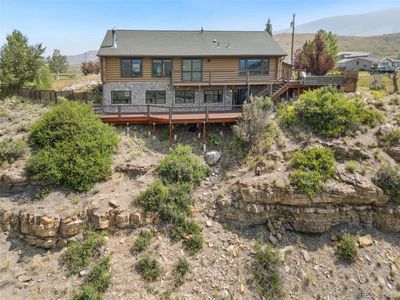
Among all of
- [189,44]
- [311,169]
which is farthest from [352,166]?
[189,44]

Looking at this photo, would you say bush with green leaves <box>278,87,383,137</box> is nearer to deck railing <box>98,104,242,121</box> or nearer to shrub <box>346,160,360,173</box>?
shrub <box>346,160,360,173</box>

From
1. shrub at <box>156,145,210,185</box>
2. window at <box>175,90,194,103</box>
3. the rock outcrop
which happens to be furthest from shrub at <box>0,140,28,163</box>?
the rock outcrop

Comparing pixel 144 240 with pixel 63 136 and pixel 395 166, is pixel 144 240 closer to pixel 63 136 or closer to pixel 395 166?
pixel 63 136

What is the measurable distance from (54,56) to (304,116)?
49.9 metres

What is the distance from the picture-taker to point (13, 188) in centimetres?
1878

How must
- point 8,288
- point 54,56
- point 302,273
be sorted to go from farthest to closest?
point 54,56
point 302,273
point 8,288

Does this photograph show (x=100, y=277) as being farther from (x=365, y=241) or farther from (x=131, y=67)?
(x=131, y=67)

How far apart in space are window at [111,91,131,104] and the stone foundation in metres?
11.3

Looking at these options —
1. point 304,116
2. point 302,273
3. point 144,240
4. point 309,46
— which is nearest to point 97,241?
point 144,240

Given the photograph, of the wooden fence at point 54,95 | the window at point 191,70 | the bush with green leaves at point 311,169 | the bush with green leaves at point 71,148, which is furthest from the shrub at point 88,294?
the window at point 191,70

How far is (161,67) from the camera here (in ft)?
86.6

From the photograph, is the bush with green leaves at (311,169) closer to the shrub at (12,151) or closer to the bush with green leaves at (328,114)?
the bush with green leaves at (328,114)

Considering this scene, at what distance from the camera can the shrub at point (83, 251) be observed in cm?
1611

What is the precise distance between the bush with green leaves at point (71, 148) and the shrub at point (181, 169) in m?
3.38
